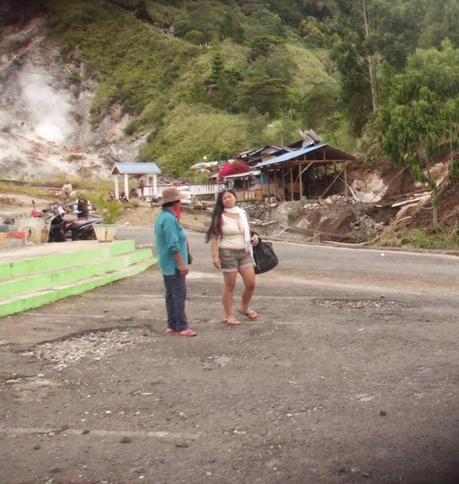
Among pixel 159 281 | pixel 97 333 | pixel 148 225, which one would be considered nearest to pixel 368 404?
pixel 97 333

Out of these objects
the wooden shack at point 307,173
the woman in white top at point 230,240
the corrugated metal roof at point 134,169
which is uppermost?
the corrugated metal roof at point 134,169

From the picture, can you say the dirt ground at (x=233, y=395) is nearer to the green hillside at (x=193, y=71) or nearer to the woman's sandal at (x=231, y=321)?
the woman's sandal at (x=231, y=321)

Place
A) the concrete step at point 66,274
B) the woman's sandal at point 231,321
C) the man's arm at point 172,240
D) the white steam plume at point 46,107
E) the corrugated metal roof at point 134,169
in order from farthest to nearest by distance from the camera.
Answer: the white steam plume at point 46,107 < the corrugated metal roof at point 134,169 < the concrete step at point 66,274 < the woman's sandal at point 231,321 < the man's arm at point 172,240

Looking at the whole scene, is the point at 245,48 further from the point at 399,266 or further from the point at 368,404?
the point at 368,404

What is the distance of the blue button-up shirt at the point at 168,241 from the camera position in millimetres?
5414

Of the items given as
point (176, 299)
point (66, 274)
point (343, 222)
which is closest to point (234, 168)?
point (343, 222)

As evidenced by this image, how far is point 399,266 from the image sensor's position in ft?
38.1

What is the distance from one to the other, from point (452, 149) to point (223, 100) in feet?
136

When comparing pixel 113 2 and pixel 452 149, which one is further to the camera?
pixel 113 2

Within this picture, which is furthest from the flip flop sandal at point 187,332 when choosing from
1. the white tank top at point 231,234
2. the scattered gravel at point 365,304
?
the scattered gravel at point 365,304

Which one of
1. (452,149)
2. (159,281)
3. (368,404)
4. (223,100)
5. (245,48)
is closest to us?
(368,404)

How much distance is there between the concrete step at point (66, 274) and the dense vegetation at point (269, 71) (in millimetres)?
11423

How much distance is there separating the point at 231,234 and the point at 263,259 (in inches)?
21.6

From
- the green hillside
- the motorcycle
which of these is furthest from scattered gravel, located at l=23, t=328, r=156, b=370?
the green hillside
